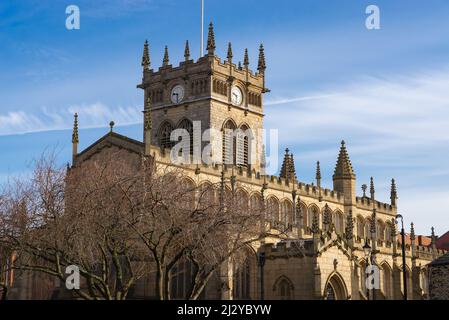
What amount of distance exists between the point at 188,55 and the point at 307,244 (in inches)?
936

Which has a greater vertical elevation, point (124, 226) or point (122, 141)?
point (122, 141)

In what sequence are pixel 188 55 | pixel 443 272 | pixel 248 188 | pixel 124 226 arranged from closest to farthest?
pixel 124 226 < pixel 443 272 < pixel 248 188 < pixel 188 55

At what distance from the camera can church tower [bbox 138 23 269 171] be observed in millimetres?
60000

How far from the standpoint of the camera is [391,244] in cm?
6488

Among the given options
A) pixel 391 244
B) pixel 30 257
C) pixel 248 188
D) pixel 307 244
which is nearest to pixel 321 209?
pixel 391 244

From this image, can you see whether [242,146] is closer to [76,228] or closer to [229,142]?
[229,142]

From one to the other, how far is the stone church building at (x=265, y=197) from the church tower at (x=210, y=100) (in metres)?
0.08

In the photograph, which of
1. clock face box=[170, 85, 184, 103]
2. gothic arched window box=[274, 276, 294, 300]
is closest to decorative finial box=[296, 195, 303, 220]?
gothic arched window box=[274, 276, 294, 300]

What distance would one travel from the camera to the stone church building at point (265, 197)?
1748 inches

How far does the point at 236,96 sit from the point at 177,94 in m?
5.02

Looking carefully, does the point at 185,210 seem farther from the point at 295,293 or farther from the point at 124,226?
the point at 295,293

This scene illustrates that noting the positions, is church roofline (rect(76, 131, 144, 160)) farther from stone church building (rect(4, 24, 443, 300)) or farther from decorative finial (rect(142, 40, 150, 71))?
decorative finial (rect(142, 40, 150, 71))

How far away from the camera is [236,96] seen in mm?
62594

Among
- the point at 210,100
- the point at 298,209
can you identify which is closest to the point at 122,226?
the point at 298,209
